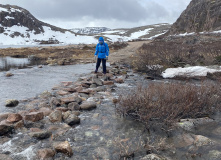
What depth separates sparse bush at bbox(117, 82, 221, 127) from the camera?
12.8 feet

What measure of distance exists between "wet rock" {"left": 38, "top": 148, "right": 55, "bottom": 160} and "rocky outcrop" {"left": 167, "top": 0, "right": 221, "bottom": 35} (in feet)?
128

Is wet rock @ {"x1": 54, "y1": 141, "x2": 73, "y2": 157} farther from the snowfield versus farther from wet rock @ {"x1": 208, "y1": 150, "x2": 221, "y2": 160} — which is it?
the snowfield

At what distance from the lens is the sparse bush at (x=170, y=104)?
391 centimetres

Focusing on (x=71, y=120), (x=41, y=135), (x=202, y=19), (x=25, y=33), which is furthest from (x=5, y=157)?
(x=25, y=33)

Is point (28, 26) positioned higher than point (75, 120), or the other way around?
point (28, 26)

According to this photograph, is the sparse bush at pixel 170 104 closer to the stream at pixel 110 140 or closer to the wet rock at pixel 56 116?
the stream at pixel 110 140

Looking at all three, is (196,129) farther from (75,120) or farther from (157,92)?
(75,120)

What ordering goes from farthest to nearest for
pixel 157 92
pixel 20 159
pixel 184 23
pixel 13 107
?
1. pixel 184 23
2. pixel 13 107
3. pixel 157 92
4. pixel 20 159

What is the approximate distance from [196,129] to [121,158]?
187 centimetres

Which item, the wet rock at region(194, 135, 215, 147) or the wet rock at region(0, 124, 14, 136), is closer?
the wet rock at region(194, 135, 215, 147)

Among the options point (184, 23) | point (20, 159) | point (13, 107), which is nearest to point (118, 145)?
point (20, 159)

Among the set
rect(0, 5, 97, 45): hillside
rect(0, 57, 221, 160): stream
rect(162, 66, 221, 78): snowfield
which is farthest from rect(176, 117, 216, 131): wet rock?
rect(0, 5, 97, 45): hillside

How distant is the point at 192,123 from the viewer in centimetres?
400

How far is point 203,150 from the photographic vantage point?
314 cm
